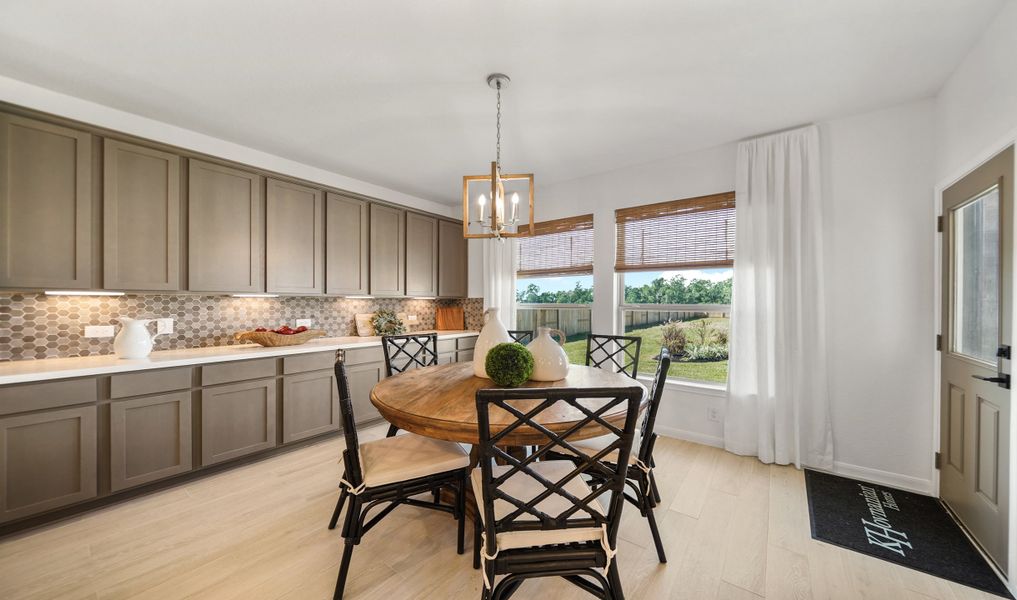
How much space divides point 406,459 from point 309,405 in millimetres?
1994

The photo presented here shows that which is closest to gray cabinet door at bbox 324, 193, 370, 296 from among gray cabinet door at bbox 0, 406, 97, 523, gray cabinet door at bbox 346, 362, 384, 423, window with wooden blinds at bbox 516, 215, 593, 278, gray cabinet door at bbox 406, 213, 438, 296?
gray cabinet door at bbox 406, 213, 438, 296

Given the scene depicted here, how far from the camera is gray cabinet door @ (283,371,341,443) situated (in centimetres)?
326

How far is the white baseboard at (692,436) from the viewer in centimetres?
337

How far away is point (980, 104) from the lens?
202cm

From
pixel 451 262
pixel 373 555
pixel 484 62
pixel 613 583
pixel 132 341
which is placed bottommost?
pixel 373 555

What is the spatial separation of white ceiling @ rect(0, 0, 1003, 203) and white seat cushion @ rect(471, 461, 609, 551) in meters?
2.12

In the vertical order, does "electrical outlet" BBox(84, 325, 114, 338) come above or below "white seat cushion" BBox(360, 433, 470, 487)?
above

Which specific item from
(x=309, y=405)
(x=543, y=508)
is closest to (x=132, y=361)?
(x=309, y=405)

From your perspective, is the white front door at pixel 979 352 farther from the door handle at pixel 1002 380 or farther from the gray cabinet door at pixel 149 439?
the gray cabinet door at pixel 149 439

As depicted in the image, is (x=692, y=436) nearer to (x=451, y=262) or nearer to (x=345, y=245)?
(x=451, y=262)

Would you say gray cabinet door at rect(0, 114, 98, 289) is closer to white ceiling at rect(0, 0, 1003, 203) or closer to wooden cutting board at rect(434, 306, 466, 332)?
white ceiling at rect(0, 0, 1003, 203)

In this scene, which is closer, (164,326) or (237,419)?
(237,419)

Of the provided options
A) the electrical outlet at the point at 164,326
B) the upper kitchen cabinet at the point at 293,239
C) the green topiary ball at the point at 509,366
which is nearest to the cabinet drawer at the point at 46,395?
the electrical outlet at the point at 164,326

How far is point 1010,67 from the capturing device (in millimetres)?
1748
